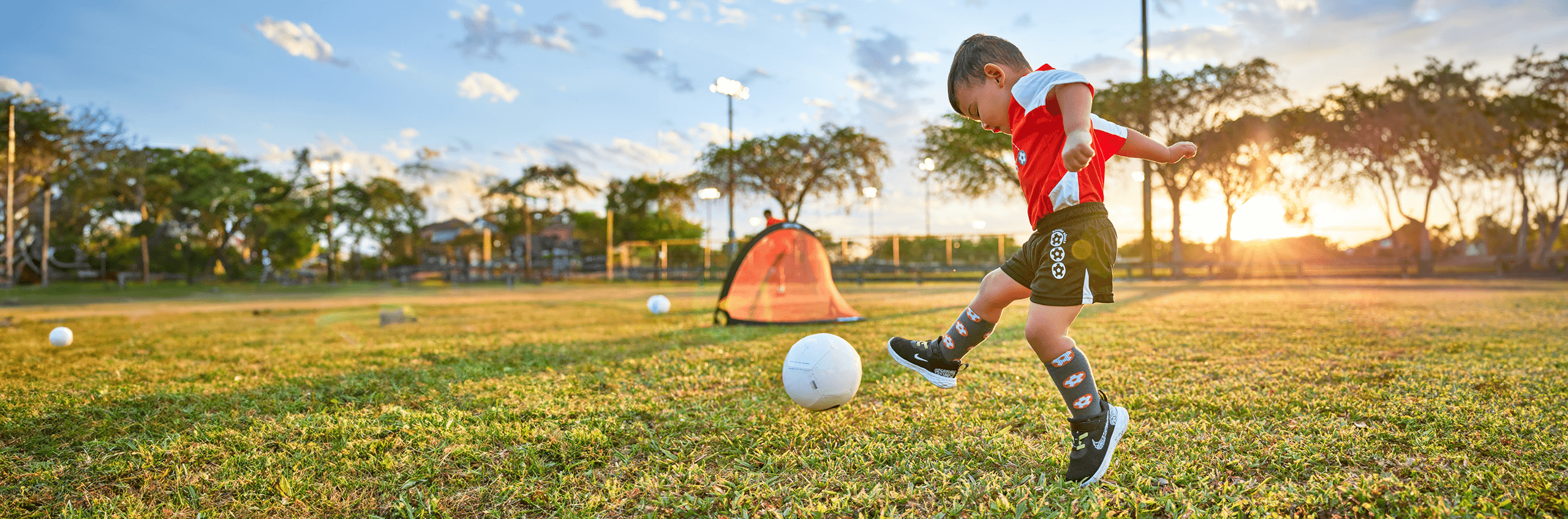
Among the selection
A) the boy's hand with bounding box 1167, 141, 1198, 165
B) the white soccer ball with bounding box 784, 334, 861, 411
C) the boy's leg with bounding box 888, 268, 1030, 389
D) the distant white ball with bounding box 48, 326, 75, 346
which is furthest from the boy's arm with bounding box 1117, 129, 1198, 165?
the distant white ball with bounding box 48, 326, 75, 346

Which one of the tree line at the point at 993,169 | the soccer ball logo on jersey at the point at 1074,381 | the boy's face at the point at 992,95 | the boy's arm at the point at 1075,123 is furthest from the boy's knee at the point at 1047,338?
the tree line at the point at 993,169

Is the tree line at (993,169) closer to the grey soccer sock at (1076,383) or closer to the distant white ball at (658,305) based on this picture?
the distant white ball at (658,305)

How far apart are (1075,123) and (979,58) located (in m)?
0.49

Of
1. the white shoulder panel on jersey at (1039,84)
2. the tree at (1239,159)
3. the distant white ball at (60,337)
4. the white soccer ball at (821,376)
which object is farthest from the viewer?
the tree at (1239,159)

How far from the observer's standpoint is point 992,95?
7.88ft

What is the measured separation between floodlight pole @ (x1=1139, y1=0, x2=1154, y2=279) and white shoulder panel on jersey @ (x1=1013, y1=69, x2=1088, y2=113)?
2356cm

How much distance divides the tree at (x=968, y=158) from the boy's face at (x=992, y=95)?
25612 mm

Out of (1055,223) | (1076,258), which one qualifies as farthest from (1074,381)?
(1055,223)

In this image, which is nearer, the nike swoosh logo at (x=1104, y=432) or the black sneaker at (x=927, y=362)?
the nike swoosh logo at (x=1104, y=432)

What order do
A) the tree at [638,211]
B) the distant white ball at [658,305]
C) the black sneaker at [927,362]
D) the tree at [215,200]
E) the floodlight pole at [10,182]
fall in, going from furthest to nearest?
the tree at [638,211] → the tree at [215,200] → the floodlight pole at [10,182] → the distant white ball at [658,305] → the black sneaker at [927,362]

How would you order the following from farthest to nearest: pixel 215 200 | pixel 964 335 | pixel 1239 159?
pixel 215 200 → pixel 1239 159 → pixel 964 335

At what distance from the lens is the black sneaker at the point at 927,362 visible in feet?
8.55

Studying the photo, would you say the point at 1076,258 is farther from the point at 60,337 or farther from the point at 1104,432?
the point at 60,337

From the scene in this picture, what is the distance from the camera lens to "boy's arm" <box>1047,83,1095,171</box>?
1.98m
